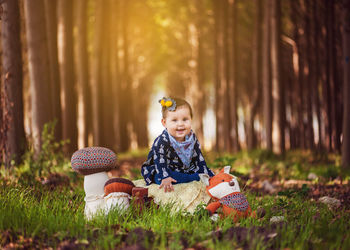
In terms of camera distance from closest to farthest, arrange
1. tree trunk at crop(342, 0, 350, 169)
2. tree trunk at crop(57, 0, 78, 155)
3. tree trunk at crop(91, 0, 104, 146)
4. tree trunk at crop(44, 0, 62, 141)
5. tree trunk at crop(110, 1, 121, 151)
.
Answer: tree trunk at crop(342, 0, 350, 169)
tree trunk at crop(44, 0, 62, 141)
tree trunk at crop(57, 0, 78, 155)
tree trunk at crop(91, 0, 104, 146)
tree trunk at crop(110, 1, 121, 151)

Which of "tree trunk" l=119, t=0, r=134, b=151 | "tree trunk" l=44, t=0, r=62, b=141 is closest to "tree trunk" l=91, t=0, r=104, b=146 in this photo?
"tree trunk" l=119, t=0, r=134, b=151

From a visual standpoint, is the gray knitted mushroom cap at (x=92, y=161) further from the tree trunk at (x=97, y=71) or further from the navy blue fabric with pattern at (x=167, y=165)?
the tree trunk at (x=97, y=71)

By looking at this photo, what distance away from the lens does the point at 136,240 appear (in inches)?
117

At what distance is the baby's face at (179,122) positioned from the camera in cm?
418

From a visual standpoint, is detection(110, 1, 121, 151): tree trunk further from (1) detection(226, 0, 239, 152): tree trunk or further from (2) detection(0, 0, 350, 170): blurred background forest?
(1) detection(226, 0, 239, 152): tree trunk

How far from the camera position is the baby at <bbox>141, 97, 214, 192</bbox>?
4.18 metres

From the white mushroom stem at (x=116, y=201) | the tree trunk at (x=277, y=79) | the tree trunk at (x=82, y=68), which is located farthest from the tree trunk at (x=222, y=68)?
the white mushroom stem at (x=116, y=201)

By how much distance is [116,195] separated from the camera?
12.4ft

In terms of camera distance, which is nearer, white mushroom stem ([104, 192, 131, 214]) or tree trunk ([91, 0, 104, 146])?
white mushroom stem ([104, 192, 131, 214])

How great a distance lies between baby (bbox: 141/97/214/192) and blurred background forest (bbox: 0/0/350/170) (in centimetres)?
331

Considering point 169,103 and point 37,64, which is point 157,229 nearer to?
point 169,103

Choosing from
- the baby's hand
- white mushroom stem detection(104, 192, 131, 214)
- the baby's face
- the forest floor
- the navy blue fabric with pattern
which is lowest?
the forest floor

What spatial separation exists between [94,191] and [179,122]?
1198 mm

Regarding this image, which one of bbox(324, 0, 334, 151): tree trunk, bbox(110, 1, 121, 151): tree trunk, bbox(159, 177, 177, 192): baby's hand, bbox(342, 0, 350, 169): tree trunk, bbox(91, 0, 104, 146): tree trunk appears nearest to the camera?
bbox(159, 177, 177, 192): baby's hand
